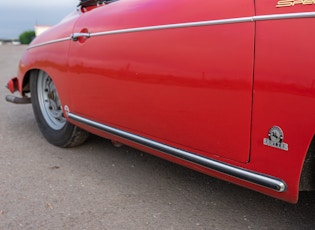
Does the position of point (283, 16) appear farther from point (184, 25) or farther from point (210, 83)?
point (184, 25)

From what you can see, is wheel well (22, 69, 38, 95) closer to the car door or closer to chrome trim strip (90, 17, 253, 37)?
the car door

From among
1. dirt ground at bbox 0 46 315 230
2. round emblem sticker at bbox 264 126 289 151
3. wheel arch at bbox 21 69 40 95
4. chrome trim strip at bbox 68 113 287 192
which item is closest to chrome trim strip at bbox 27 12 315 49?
round emblem sticker at bbox 264 126 289 151

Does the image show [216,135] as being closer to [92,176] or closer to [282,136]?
[282,136]

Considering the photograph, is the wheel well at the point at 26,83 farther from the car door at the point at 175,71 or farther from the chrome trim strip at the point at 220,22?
the chrome trim strip at the point at 220,22

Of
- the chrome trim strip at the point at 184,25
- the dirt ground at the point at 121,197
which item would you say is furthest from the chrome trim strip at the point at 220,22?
the dirt ground at the point at 121,197

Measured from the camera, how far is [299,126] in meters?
1.87

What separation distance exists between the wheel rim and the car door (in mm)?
887

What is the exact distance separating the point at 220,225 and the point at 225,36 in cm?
117

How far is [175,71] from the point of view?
7.73 ft

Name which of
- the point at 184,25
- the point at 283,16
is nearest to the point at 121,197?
the point at 184,25

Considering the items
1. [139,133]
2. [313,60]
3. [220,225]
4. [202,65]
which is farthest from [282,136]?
[139,133]

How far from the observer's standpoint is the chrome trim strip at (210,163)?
203 centimetres

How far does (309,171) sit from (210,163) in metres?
0.52

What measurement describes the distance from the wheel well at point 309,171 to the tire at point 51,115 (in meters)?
2.21
